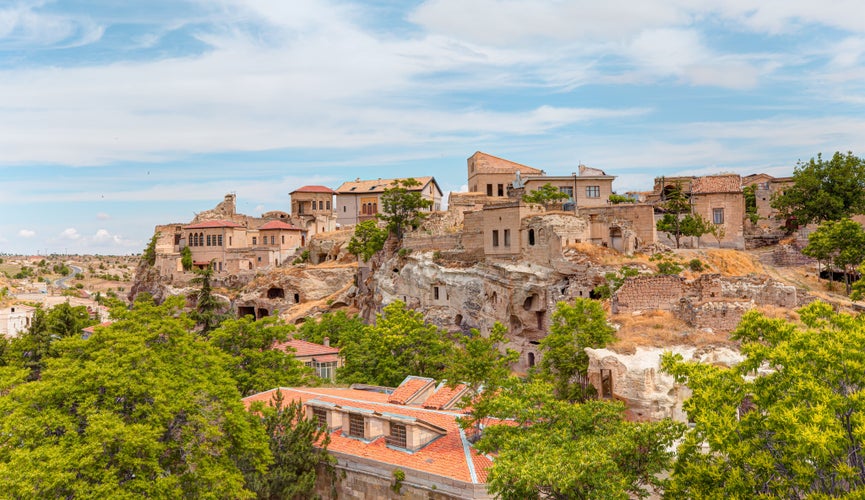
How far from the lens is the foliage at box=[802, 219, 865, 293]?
40.4 m

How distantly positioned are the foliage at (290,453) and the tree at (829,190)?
158 ft

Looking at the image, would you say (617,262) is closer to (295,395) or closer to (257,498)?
(295,395)

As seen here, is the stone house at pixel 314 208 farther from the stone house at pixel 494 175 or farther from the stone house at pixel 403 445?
the stone house at pixel 403 445

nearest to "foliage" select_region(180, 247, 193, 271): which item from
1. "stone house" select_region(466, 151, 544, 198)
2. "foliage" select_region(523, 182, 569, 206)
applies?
"stone house" select_region(466, 151, 544, 198)

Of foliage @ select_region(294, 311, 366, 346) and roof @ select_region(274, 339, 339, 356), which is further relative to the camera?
foliage @ select_region(294, 311, 366, 346)

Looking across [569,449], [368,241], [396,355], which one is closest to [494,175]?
[368,241]

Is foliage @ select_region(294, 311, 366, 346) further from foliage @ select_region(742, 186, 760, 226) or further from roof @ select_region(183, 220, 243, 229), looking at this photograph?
foliage @ select_region(742, 186, 760, 226)

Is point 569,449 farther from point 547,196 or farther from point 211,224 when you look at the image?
point 211,224

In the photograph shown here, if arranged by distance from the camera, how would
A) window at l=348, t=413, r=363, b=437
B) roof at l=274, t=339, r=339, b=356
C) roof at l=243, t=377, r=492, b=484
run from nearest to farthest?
roof at l=243, t=377, r=492, b=484 → window at l=348, t=413, r=363, b=437 → roof at l=274, t=339, r=339, b=356

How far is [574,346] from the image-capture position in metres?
28.1

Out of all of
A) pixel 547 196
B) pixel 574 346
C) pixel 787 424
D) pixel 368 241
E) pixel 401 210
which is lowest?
pixel 574 346

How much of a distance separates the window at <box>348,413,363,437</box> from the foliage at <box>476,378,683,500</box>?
7065mm

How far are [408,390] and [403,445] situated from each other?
4772 mm

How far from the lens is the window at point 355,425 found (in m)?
26.4
